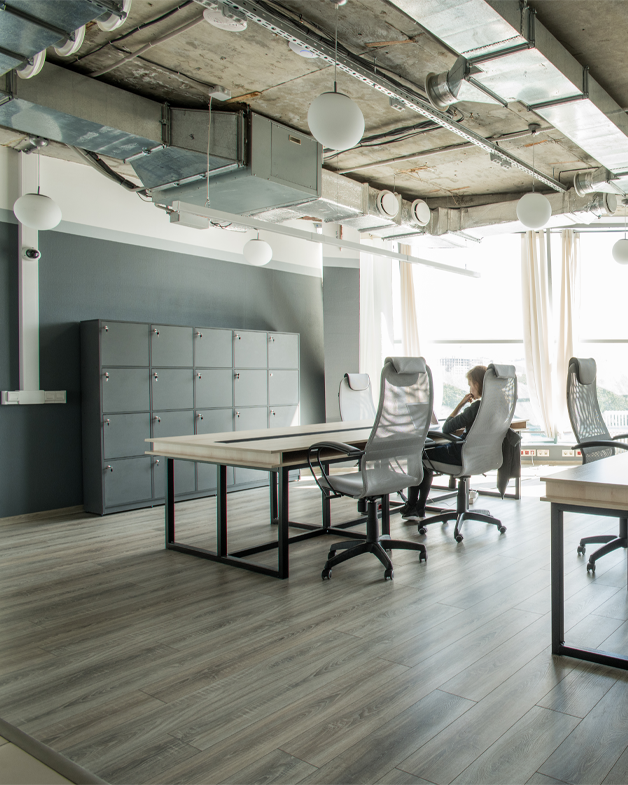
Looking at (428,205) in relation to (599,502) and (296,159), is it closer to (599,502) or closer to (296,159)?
(296,159)

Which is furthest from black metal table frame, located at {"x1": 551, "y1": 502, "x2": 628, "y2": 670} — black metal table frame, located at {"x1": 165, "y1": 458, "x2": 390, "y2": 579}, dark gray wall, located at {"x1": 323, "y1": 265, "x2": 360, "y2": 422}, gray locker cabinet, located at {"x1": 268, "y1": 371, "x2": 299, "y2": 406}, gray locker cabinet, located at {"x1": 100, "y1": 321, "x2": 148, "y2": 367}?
dark gray wall, located at {"x1": 323, "y1": 265, "x2": 360, "y2": 422}

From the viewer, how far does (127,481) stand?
5.81 meters

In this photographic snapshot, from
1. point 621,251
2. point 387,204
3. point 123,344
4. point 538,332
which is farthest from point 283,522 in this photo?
point 538,332

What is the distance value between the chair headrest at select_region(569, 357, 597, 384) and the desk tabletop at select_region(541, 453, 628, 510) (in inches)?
68.4

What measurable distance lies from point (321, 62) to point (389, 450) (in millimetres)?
2686

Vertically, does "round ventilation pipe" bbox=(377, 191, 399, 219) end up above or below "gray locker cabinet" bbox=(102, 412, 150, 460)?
above

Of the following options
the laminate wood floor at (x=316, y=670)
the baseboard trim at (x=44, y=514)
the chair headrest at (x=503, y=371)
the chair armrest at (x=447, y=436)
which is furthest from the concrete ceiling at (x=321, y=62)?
the baseboard trim at (x=44, y=514)

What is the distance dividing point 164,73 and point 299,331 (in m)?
4.12

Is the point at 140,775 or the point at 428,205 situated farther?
the point at 428,205

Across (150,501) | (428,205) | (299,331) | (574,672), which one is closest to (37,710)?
(574,672)

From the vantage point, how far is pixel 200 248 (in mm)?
7000

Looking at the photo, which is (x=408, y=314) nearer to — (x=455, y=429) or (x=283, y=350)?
(x=283, y=350)

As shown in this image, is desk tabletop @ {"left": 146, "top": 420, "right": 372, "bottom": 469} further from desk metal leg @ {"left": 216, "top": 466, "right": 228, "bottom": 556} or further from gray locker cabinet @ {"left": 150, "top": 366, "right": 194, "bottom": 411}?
gray locker cabinet @ {"left": 150, "top": 366, "right": 194, "bottom": 411}

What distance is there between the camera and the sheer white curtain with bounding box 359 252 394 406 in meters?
8.41
